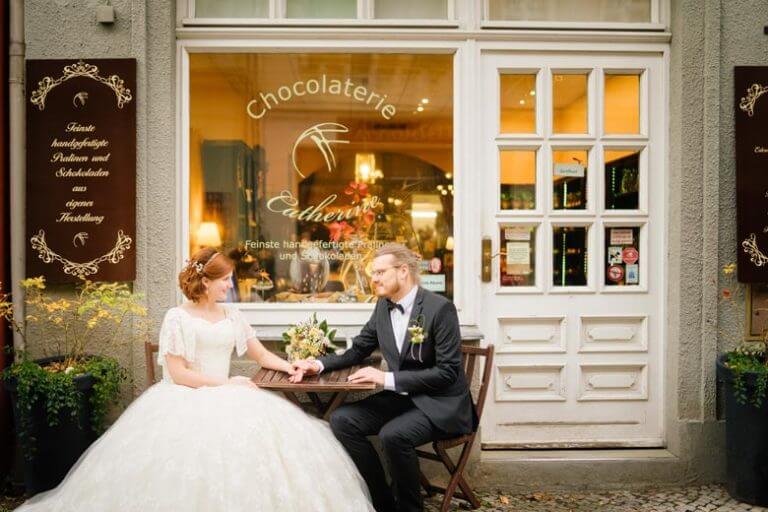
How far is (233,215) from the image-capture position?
511 cm

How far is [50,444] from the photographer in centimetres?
412

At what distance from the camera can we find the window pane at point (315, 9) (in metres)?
4.98

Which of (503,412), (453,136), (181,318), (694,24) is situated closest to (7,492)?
(181,318)

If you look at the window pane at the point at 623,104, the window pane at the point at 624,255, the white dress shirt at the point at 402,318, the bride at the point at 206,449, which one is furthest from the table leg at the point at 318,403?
the window pane at the point at 623,104

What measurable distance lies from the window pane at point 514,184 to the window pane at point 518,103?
0.19 m

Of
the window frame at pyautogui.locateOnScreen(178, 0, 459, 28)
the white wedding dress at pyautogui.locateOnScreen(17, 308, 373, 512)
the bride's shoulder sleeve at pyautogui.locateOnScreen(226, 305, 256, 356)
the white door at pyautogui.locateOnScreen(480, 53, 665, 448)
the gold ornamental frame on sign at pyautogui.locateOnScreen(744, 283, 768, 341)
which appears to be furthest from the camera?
the white door at pyautogui.locateOnScreen(480, 53, 665, 448)

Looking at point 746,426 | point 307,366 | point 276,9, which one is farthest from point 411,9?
point 746,426

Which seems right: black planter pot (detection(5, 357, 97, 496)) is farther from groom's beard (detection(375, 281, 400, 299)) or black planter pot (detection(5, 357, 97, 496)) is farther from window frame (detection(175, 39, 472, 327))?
groom's beard (detection(375, 281, 400, 299))

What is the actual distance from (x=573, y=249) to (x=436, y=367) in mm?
1794

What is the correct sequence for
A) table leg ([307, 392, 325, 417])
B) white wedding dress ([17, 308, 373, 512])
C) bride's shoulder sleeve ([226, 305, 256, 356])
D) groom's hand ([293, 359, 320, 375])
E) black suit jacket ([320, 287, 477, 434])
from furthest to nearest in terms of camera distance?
table leg ([307, 392, 325, 417])
bride's shoulder sleeve ([226, 305, 256, 356])
groom's hand ([293, 359, 320, 375])
black suit jacket ([320, 287, 477, 434])
white wedding dress ([17, 308, 373, 512])

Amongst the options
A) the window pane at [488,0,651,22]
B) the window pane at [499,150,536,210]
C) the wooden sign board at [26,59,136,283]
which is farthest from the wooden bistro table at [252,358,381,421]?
the window pane at [488,0,651,22]

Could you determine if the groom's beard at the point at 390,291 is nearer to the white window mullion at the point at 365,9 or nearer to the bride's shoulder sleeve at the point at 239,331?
the bride's shoulder sleeve at the point at 239,331

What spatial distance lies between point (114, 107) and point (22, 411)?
214 centimetres

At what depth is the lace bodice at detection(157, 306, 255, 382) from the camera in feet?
12.6
